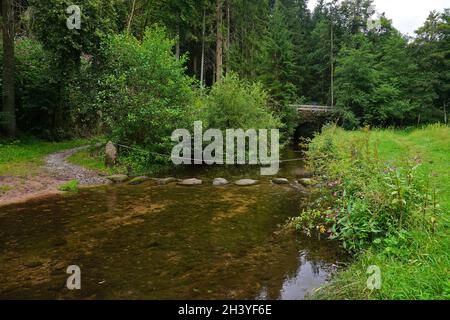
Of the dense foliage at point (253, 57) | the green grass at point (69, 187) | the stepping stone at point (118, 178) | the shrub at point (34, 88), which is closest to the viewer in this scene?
the green grass at point (69, 187)

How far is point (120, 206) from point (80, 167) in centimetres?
594

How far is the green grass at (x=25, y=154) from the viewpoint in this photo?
12.9 m

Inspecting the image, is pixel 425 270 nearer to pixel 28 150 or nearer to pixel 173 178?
pixel 173 178

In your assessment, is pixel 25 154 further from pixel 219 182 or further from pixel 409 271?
pixel 409 271

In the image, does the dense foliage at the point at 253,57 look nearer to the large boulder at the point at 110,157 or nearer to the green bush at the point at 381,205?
the large boulder at the point at 110,157

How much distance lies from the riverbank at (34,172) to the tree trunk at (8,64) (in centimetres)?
146

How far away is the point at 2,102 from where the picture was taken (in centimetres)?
1767

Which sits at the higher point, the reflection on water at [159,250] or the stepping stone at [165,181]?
the stepping stone at [165,181]

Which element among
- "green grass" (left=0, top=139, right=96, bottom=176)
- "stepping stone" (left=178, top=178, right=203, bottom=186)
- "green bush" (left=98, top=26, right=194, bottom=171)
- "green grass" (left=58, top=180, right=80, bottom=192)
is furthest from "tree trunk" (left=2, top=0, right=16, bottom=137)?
"stepping stone" (left=178, top=178, right=203, bottom=186)

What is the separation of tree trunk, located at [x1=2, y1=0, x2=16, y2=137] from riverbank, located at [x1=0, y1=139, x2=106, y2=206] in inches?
57.4

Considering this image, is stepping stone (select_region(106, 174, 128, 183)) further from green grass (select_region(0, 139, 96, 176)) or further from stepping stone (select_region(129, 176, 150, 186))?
green grass (select_region(0, 139, 96, 176))

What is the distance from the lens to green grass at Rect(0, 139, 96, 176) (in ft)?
42.2
